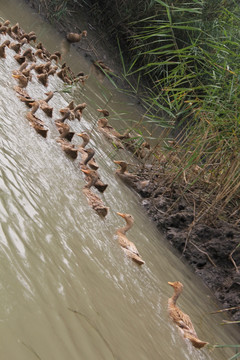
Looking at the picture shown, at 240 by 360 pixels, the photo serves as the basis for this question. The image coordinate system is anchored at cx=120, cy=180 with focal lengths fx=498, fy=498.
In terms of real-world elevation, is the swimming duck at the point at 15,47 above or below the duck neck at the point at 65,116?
below

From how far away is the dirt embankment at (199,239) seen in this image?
605cm

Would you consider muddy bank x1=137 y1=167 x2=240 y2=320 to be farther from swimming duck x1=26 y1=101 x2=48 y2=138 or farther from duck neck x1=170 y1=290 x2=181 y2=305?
swimming duck x1=26 y1=101 x2=48 y2=138

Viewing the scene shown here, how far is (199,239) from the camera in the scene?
6.53 metres

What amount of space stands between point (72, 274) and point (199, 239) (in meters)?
3.49

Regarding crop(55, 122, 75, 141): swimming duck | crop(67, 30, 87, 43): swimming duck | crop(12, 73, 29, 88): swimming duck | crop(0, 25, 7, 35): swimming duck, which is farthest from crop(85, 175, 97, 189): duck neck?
crop(67, 30, 87, 43): swimming duck

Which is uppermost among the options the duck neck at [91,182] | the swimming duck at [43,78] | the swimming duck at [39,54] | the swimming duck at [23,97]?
the duck neck at [91,182]

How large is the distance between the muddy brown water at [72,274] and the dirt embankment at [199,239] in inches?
10.3

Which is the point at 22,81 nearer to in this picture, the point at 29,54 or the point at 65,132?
the point at 65,132

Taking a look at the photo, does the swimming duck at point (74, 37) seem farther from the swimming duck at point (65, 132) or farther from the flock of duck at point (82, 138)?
the swimming duck at point (65, 132)

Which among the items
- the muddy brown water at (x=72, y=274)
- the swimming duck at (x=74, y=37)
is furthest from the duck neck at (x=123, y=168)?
the swimming duck at (x=74, y=37)

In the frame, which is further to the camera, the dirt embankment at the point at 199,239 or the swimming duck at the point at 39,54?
the swimming duck at the point at 39,54

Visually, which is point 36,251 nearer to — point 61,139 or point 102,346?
point 102,346

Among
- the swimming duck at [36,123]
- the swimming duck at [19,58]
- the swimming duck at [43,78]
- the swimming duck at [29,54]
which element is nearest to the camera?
the swimming duck at [36,123]

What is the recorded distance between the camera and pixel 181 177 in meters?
6.88
